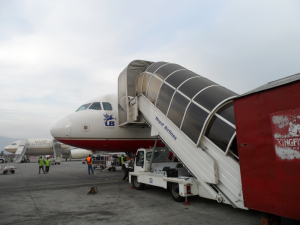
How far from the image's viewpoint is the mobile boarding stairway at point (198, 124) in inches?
245

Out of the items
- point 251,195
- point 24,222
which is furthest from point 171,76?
point 24,222

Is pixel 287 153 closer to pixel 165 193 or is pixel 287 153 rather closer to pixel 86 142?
pixel 165 193

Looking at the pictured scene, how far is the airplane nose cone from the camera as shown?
1360 cm

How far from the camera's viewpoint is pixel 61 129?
44.7 ft

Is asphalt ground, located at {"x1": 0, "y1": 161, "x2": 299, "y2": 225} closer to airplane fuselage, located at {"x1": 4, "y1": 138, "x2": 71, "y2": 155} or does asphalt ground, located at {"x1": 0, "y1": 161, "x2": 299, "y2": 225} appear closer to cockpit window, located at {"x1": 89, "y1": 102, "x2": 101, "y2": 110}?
cockpit window, located at {"x1": 89, "y1": 102, "x2": 101, "y2": 110}

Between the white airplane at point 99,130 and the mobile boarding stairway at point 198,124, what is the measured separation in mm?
3822

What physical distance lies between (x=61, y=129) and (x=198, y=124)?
9697 millimetres

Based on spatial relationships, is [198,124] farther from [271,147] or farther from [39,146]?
[39,146]

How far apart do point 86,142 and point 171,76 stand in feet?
25.0

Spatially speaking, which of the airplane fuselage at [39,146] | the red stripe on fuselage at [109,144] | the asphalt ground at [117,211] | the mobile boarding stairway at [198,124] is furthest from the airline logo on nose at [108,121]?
the airplane fuselage at [39,146]

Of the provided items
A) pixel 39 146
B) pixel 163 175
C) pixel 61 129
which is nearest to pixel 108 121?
pixel 61 129

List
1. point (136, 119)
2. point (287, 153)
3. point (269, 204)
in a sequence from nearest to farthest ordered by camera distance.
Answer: point (287, 153) → point (269, 204) → point (136, 119)

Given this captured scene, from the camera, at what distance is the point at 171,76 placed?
9445mm

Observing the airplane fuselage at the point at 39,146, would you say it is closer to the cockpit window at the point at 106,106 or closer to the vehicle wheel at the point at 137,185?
the cockpit window at the point at 106,106
